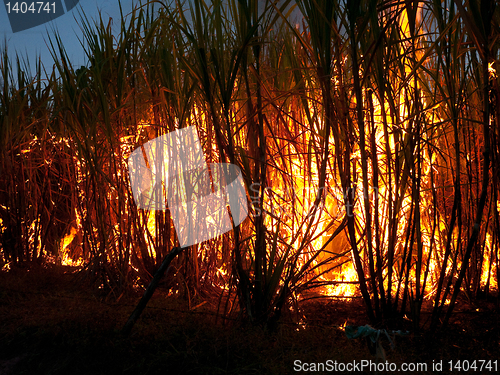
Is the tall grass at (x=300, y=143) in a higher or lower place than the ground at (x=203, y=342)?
higher

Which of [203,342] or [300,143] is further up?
[300,143]

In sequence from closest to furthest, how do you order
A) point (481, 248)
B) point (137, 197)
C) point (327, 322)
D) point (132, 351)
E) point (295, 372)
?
point (295, 372) < point (132, 351) < point (327, 322) < point (481, 248) < point (137, 197)

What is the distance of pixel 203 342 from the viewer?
38.8 inches

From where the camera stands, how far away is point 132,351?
3.17 feet

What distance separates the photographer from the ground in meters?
0.90

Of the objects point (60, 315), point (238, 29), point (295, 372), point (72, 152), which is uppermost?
point (238, 29)

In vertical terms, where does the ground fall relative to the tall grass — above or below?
below

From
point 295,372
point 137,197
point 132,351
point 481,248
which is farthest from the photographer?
point 137,197

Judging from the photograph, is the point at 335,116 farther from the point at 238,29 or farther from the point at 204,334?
the point at 204,334

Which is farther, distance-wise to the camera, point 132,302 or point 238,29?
point 132,302

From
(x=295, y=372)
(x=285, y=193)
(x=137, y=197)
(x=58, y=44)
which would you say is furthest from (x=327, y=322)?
(x=58, y=44)

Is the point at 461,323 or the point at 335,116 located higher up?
the point at 335,116

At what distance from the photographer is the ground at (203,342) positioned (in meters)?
0.90

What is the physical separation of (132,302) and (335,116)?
939 mm
